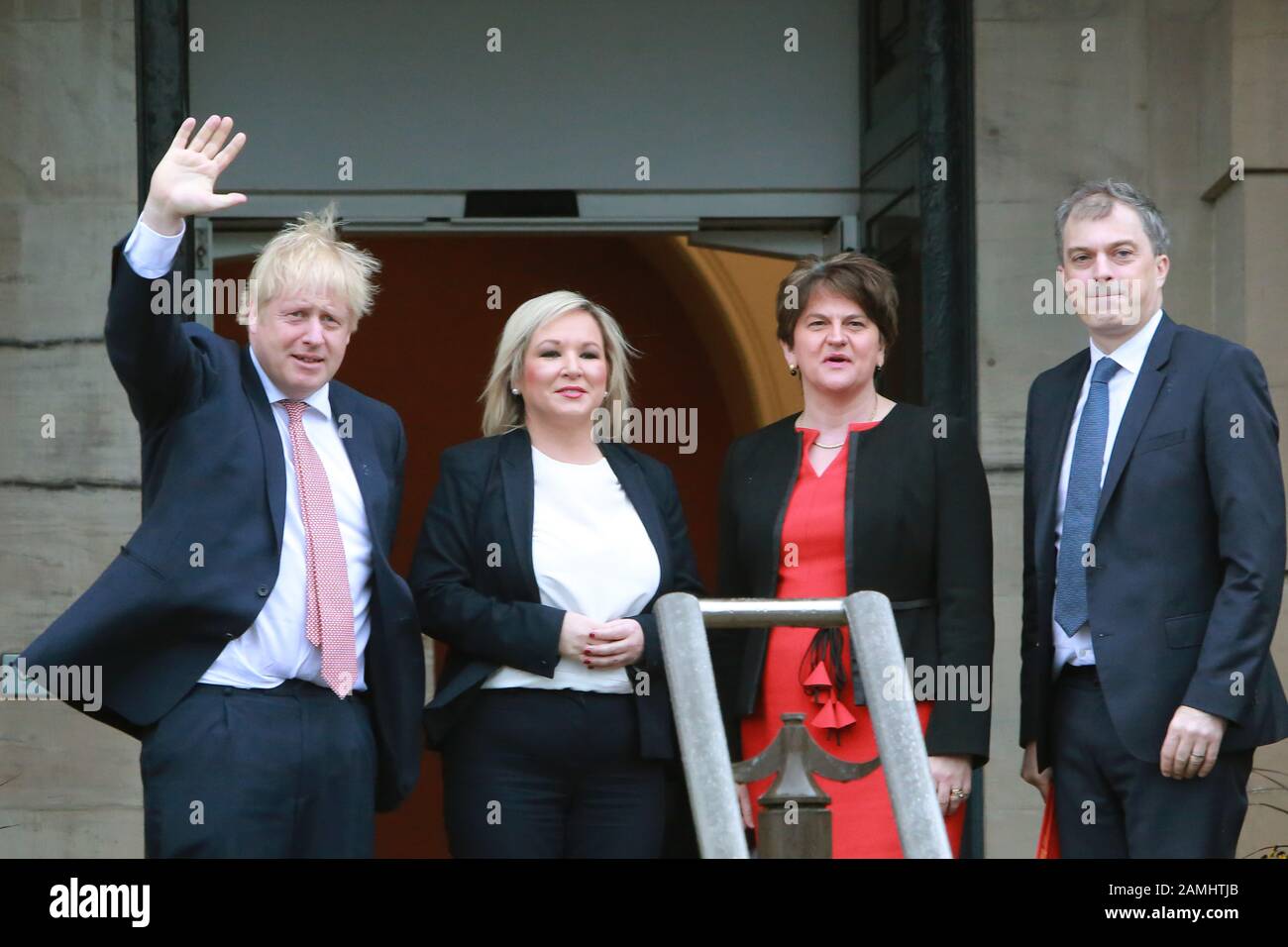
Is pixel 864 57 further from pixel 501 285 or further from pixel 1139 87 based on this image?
pixel 501 285

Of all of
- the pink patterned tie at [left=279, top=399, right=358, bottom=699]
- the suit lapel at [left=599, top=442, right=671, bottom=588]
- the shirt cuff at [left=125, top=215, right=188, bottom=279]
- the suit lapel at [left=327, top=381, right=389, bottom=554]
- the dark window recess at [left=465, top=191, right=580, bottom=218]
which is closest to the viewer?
the shirt cuff at [left=125, top=215, right=188, bottom=279]

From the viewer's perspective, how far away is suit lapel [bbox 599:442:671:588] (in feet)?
16.2

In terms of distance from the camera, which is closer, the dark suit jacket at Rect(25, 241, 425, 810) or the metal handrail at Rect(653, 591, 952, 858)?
the metal handrail at Rect(653, 591, 952, 858)

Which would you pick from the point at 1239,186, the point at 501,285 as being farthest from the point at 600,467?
the point at 501,285

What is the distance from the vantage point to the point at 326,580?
4.44m

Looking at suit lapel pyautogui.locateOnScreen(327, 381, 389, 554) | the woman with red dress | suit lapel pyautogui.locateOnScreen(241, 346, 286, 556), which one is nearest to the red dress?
the woman with red dress

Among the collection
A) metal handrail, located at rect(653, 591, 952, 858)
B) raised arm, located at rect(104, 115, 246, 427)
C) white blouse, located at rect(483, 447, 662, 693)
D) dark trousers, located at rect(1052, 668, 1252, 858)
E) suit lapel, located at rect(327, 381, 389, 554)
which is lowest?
dark trousers, located at rect(1052, 668, 1252, 858)

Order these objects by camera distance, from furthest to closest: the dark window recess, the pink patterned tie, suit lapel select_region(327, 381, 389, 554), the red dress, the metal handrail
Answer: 1. the dark window recess
2. the red dress
3. suit lapel select_region(327, 381, 389, 554)
4. the pink patterned tie
5. the metal handrail

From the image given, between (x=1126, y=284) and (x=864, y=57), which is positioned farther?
(x=864, y=57)

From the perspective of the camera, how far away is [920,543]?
4.98 meters

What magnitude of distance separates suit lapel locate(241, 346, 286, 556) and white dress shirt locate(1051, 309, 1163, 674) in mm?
1718

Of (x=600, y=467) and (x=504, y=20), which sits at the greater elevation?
(x=504, y=20)

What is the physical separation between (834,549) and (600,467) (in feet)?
1.94

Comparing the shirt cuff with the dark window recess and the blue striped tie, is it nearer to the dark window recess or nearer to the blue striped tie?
the blue striped tie
